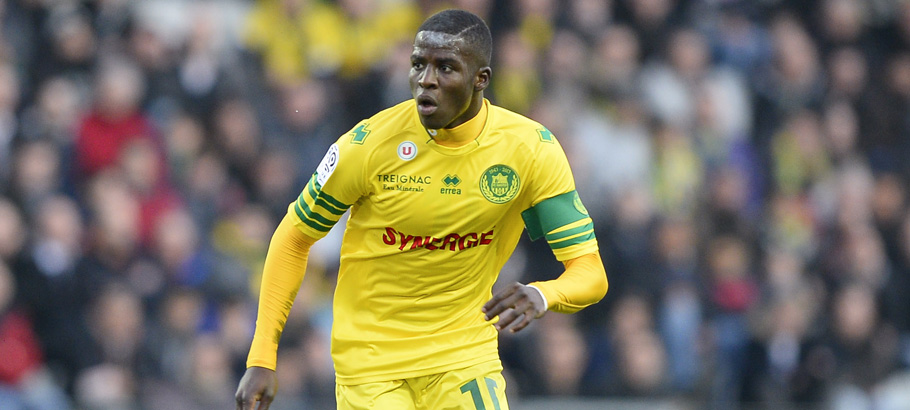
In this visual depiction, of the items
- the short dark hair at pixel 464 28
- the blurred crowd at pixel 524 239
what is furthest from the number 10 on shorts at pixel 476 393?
the blurred crowd at pixel 524 239

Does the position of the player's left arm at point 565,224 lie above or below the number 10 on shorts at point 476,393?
above

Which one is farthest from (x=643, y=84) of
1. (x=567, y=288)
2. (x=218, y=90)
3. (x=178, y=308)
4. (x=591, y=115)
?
(x=567, y=288)

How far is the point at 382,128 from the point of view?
15.9 feet

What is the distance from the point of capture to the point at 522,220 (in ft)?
16.7

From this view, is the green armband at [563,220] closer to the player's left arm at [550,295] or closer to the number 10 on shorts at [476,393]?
the player's left arm at [550,295]

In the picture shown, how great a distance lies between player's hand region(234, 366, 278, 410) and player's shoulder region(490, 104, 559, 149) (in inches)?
51.6

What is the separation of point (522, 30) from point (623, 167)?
1.40 meters

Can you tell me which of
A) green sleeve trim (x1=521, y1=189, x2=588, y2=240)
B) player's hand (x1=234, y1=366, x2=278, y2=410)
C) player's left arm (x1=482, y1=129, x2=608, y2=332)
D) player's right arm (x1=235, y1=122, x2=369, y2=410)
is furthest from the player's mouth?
player's hand (x1=234, y1=366, x2=278, y2=410)

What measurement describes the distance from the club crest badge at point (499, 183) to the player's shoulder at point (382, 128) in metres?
0.35

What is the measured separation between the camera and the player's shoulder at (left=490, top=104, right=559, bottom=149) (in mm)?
4910

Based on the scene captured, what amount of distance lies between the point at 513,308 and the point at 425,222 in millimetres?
646

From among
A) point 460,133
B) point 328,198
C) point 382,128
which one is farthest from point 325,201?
point 460,133

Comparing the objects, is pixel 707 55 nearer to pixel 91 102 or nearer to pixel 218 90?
pixel 218 90

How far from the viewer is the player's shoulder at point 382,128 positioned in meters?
4.83
